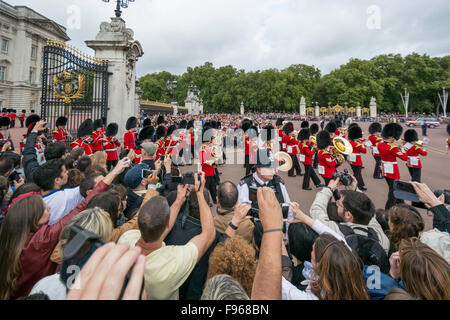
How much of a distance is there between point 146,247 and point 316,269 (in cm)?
120

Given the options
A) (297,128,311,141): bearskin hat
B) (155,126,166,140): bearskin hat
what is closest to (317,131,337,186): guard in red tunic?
(297,128,311,141): bearskin hat

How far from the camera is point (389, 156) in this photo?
6566 millimetres

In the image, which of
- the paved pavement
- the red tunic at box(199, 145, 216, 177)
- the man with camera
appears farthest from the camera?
the paved pavement

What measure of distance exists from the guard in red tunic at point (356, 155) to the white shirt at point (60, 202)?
25.0 ft

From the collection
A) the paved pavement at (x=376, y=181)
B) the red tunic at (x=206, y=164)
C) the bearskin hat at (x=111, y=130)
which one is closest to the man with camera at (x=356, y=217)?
the paved pavement at (x=376, y=181)

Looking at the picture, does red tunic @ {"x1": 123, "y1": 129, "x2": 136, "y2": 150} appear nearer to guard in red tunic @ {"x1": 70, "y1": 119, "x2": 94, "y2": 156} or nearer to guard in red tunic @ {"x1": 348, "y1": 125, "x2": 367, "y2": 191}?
guard in red tunic @ {"x1": 70, "y1": 119, "x2": 94, "y2": 156}

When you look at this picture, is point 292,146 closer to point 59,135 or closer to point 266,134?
point 266,134

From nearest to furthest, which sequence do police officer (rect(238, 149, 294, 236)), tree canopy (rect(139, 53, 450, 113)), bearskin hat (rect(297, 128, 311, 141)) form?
1. police officer (rect(238, 149, 294, 236))
2. bearskin hat (rect(297, 128, 311, 141))
3. tree canopy (rect(139, 53, 450, 113))

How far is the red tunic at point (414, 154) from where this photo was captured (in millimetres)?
6840

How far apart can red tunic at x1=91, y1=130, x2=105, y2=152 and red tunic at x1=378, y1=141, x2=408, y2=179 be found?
8596 millimetres

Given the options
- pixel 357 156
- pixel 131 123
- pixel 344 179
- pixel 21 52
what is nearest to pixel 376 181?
pixel 357 156

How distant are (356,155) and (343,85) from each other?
56.4 metres

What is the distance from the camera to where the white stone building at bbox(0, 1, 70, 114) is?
108 feet
